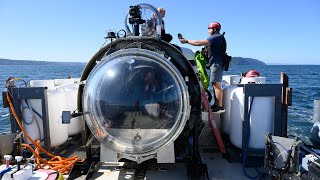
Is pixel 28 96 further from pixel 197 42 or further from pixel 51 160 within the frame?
pixel 197 42

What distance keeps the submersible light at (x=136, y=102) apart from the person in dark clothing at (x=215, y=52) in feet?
5.29

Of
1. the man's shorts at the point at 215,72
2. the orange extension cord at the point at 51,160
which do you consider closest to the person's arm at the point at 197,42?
the man's shorts at the point at 215,72

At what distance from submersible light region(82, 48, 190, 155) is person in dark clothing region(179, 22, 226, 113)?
161 centimetres

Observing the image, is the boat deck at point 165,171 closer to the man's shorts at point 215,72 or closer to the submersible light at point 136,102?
the submersible light at point 136,102

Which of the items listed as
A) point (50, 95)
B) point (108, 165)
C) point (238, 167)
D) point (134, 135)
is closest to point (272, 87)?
point (238, 167)

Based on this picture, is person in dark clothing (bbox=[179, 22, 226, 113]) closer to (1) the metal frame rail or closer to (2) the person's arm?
(2) the person's arm

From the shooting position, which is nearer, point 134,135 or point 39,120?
point 134,135

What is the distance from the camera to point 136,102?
2.91 metres

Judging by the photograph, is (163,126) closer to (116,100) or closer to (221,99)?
(116,100)

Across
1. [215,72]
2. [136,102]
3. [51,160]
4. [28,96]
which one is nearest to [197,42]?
[215,72]

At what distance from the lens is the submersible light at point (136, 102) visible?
2912 millimetres

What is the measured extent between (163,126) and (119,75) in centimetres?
67

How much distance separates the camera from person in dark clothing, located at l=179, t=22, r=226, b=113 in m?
4.43

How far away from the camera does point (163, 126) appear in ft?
9.75
